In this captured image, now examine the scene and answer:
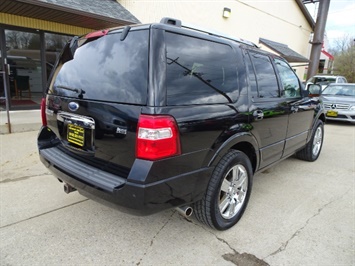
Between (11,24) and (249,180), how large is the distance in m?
7.71

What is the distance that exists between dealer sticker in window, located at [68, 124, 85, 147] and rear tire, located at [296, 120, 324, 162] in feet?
13.5

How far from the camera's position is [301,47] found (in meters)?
20.6

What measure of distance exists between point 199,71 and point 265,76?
52.6 inches

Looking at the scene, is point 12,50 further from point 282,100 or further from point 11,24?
point 282,100

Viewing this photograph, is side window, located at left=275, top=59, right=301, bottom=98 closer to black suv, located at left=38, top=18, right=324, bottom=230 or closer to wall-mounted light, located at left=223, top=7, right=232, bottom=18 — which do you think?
black suv, located at left=38, top=18, right=324, bottom=230

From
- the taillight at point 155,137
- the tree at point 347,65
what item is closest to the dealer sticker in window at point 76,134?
the taillight at point 155,137

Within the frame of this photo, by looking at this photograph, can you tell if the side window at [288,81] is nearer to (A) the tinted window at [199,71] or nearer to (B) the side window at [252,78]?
(B) the side window at [252,78]

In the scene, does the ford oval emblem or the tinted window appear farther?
the ford oval emblem

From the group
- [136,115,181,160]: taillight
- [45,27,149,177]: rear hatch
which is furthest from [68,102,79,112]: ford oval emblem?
[136,115,181,160]: taillight

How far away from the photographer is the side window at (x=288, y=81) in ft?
11.8

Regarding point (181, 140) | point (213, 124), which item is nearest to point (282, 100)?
point (213, 124)

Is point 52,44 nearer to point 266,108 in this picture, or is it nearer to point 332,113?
point 266,108

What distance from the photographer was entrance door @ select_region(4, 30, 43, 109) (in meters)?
7.44

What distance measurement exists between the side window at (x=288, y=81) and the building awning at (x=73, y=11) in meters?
5.26
